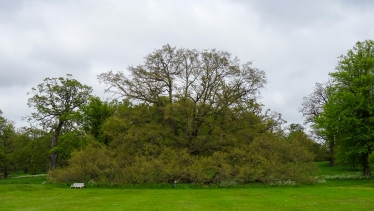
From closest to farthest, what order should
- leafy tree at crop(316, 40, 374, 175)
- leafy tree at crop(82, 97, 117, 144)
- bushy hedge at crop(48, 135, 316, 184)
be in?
1. bushy hedge at crop(48, 135, 316, 184)
2. leafy tree at crop(316, 40, 374, 175)
3. leafy tree at crop(82, 97, 117, 144)

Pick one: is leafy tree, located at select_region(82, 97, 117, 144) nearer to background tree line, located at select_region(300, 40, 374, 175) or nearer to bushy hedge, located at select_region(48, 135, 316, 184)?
bushy hedge, located at select_region(48, 135, 316, 184)

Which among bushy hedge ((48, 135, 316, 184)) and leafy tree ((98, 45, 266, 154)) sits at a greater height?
leafy tree ((98, 45, 266, 154))

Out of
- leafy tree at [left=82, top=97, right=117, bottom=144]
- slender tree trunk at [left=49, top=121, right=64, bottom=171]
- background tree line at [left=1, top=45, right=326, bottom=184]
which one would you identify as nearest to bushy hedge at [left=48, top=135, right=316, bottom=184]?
background tree line at [left=1, top=45, right=326, bottom=184]

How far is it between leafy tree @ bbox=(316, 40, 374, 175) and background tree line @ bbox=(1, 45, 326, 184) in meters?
4.89

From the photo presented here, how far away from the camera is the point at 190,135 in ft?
126

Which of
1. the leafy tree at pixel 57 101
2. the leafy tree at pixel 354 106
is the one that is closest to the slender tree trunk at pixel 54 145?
the leafy tree at pixel 57 101

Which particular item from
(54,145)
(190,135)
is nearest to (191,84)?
(190,135)

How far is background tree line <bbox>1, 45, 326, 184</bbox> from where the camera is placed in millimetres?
33250

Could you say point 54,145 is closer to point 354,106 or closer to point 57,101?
point 57,101

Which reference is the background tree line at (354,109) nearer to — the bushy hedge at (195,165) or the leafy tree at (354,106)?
the leafy tree at (354,106)

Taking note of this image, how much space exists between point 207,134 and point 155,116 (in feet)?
20.0

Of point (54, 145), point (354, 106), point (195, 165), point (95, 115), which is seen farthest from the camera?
point (54, 145)

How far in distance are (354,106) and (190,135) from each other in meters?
18.0

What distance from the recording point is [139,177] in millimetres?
32875
